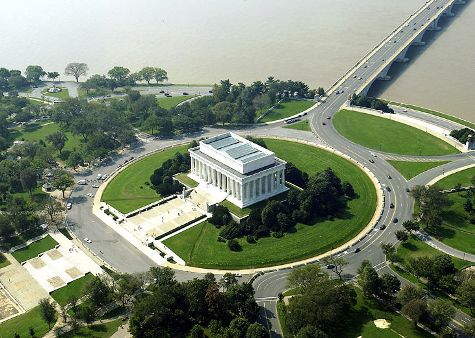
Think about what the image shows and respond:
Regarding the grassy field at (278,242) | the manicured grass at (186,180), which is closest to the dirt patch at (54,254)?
the grassy field at (278,242)

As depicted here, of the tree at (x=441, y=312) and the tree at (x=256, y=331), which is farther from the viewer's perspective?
the tree at (x=441, y=312)

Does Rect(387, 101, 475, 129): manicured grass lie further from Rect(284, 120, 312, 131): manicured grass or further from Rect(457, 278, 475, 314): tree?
Rect(457, 278, 475, 314): tree

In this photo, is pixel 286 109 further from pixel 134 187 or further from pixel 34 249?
pixel 34 249

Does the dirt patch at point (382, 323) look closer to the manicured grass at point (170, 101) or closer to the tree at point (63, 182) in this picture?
the tree at point (63, 182)

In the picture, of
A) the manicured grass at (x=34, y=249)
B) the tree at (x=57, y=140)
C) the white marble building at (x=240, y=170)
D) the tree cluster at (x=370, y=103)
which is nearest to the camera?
the manicured grass at (x=34, y=249)

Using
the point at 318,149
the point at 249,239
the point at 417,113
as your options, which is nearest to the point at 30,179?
the point at 249,239

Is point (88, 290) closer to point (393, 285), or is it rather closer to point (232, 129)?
point (393, 285)
